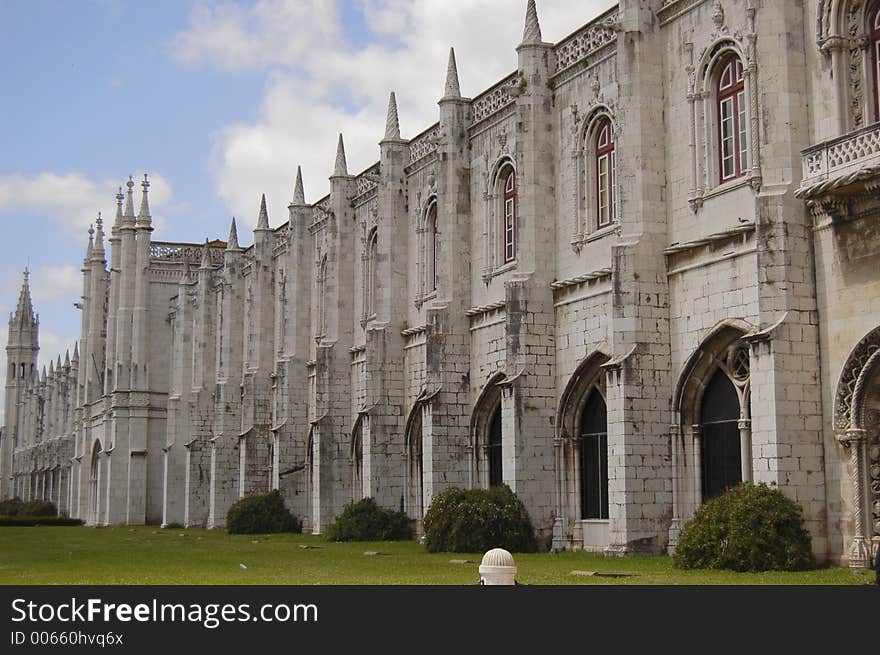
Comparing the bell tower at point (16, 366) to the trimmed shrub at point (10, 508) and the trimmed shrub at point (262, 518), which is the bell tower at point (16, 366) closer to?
the trimmed shrub at point (10, 508)

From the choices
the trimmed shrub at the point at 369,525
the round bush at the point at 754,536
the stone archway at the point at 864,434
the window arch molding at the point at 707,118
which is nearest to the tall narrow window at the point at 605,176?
the window arch molding at the point at 707,118

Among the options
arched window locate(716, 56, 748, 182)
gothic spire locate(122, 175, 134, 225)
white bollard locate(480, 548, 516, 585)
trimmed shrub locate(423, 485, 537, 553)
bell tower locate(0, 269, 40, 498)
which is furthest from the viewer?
bell tower locate(0, 269, 40, 498)

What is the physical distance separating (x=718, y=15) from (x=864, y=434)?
933 cm

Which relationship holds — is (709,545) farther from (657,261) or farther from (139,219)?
(139,219)

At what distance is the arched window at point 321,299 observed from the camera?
4609 centimetres

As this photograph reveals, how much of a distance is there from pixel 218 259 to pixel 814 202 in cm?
4916

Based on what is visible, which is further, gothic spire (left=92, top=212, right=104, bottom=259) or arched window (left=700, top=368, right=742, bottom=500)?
gothic spire (left=92, top=212, right=104, bottom=259)

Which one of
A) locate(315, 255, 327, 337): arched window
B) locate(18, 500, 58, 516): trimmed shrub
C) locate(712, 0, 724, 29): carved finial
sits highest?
locate(712, 0, 724, 29): carved finial

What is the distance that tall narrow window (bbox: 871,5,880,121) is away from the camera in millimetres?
21781

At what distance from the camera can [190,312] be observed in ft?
211

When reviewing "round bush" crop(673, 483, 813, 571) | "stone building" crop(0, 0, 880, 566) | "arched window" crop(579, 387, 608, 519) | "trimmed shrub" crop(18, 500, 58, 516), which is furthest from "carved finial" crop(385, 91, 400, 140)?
"trimmed shrub" crop(18, 500, 58, 516)

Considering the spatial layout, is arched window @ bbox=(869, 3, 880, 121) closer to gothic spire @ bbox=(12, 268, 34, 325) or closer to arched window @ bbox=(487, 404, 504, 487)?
arched window @ bbox=(487, 404, 504, 487)

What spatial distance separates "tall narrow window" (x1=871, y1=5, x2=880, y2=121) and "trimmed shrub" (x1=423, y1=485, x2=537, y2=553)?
40.9 feet
